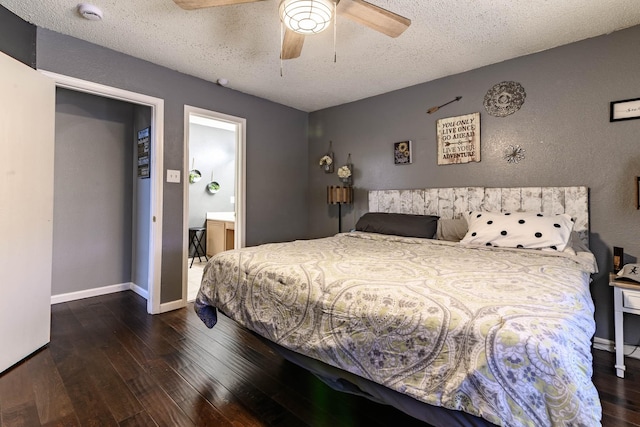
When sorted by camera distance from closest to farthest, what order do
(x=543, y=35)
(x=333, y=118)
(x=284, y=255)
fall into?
(x=284, y=255) → (x=543, y=35) → (x=333, y=118)

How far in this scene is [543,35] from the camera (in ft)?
7.80

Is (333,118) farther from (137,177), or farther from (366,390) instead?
(366,390)

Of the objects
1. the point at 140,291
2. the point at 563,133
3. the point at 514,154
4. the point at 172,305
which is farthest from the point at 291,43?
the point at 140,291

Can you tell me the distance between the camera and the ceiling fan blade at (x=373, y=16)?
166 centimetres

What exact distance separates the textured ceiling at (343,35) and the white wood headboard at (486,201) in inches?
46.5

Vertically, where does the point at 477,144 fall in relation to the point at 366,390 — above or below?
above

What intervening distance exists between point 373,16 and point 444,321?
5.41 feet

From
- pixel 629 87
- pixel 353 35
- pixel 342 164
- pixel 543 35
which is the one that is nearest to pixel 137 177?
pixel 342 164

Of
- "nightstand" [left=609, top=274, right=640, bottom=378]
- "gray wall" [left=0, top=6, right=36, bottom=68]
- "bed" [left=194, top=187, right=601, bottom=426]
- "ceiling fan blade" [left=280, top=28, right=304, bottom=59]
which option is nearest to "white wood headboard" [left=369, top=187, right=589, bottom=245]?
"bed" [left=194, top=187, right=601, bottom=426]

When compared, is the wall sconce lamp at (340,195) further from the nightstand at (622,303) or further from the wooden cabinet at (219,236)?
the nightstand at (622,303)

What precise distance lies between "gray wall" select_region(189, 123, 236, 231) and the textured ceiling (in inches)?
102

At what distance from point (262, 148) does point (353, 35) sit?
188cm

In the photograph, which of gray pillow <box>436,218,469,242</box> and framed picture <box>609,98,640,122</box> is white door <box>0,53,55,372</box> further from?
framed picture <box>609,98,640,122</box>

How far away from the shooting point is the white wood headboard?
2428mm
